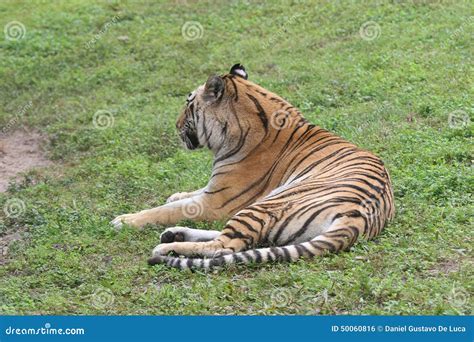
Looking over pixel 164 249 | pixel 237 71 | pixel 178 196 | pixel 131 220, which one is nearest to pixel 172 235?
pixel 164 249

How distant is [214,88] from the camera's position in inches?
349

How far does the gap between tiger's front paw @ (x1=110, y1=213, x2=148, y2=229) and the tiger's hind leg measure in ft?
2.41

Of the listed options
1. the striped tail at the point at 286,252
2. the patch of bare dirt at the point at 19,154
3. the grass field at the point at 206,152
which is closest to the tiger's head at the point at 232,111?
the grass field at the point at 206,152

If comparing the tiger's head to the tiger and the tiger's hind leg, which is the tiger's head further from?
the tiger's hind leg

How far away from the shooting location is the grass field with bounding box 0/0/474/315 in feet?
22.1

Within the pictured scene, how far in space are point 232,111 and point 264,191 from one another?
0.84 metres

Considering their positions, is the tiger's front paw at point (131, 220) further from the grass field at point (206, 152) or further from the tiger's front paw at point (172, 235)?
the tiger's front paw at point (172, 235)

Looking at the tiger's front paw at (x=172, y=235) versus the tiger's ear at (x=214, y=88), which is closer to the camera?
the tiger's front paw at (x=172, y=235)

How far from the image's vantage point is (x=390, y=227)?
25.7 feet

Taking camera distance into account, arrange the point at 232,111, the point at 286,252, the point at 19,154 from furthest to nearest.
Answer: the point at 19,154
the point at 232,111
the point at 286,252

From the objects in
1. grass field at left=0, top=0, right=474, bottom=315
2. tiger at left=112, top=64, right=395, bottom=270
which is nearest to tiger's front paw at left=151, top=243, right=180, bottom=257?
tiger at left=112, top=64, right=395, bottom=270

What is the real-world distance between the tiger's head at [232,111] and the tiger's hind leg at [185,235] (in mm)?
1145

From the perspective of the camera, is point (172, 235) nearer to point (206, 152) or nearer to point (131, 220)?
point (131, 220)

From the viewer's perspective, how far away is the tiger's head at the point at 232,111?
28.9 feet
